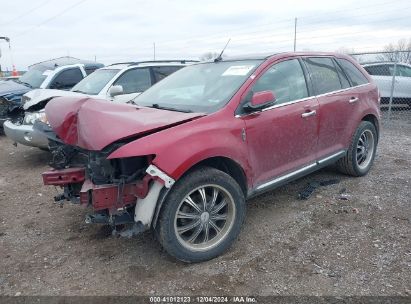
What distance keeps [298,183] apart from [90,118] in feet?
10.1

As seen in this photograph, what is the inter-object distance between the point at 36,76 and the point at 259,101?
27.5ft

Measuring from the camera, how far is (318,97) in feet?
14.5

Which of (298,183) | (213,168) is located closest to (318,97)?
(298,183)

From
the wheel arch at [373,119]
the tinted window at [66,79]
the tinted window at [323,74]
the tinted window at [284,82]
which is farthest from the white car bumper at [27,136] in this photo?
the wheel arch at [373,119]

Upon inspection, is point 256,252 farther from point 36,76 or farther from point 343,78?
point 36,76

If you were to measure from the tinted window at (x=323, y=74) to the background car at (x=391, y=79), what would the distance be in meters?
7.48

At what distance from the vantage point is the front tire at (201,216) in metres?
3.11

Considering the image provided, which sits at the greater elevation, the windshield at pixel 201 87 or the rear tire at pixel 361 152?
the windshield at pixel 201 87

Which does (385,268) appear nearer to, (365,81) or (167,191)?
(167,191)

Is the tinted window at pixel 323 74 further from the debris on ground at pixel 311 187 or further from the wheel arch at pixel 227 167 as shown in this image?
the wheel arch at pixel 227 167

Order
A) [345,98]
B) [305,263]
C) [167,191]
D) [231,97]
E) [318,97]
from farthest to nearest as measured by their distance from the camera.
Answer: [345,98] < [318,97] < [231,97] < [305,263] < [167,191]

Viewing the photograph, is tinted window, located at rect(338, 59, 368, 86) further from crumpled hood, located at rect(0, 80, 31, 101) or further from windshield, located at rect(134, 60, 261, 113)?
crumpled hood, located at rect(0, 80, 31, 101)

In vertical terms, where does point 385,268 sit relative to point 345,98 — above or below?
below

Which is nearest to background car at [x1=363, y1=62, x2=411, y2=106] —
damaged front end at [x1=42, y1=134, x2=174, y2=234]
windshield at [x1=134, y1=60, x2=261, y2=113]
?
windshield at [x1=134, y1=60, x2=261, y2=113]
